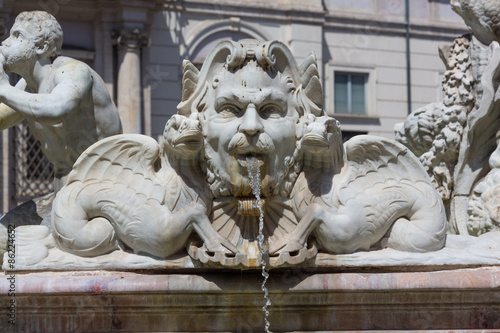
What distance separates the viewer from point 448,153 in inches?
227

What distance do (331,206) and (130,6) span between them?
15.0 m

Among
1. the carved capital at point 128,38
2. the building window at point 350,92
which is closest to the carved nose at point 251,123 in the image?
the carved capital at point 128,38

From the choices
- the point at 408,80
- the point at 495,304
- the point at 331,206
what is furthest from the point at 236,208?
the point at 408,80

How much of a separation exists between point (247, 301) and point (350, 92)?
57.3ft

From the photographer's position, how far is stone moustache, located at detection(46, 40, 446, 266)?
3.58m

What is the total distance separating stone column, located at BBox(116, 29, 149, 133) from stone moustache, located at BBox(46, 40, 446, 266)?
13.8 m

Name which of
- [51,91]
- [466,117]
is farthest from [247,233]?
[466,117]

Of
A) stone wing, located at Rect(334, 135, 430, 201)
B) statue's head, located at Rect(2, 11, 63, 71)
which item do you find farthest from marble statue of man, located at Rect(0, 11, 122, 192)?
stone wing, located at Rect(334, 135, 430, 201)

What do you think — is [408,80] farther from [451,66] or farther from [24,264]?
[24,264]

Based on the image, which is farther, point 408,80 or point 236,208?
point 408,80

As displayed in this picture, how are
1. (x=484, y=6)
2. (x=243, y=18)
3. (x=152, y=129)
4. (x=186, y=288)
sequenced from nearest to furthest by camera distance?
(x=186, y=288) → (x=484, y=6) → (x=152, y=129) → (x=243, y=18)

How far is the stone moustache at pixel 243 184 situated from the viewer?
11.7 feet

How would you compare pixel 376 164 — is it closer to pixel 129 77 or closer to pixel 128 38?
pixel 129 77

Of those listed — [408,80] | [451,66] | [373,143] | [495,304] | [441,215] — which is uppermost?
[408,80]
